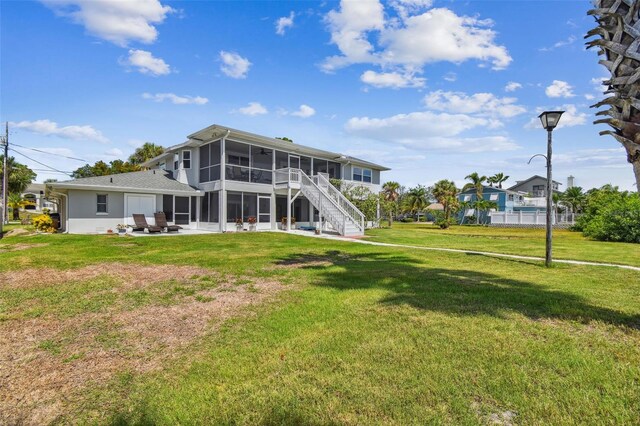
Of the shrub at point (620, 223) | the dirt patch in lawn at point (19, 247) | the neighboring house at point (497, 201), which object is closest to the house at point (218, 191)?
the dirt patch in lawn at point (19, 247)

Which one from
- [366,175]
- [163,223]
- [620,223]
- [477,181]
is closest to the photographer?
[620,223]

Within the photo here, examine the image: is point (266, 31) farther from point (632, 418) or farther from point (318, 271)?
point (632, 418)

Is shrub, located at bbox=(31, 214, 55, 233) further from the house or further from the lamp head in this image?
the lamp head

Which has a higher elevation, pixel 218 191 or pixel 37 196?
pixel 37 196

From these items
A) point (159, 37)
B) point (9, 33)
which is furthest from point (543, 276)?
point (9, 33)

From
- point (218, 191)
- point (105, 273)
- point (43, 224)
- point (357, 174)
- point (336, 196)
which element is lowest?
point (105, 273)

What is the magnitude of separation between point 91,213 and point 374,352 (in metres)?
20.0

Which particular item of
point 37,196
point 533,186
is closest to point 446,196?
point 533,186

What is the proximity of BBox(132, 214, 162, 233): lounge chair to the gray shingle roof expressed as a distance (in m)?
1.60

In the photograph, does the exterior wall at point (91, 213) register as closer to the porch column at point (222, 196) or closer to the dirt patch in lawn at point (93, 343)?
the porch column at point (222, 196)

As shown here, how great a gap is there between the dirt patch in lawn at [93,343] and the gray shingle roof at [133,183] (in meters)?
14.2

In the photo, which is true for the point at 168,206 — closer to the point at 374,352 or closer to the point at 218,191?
the point at 218,191

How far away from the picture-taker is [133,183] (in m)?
19.7

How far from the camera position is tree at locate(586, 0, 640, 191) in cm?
363
